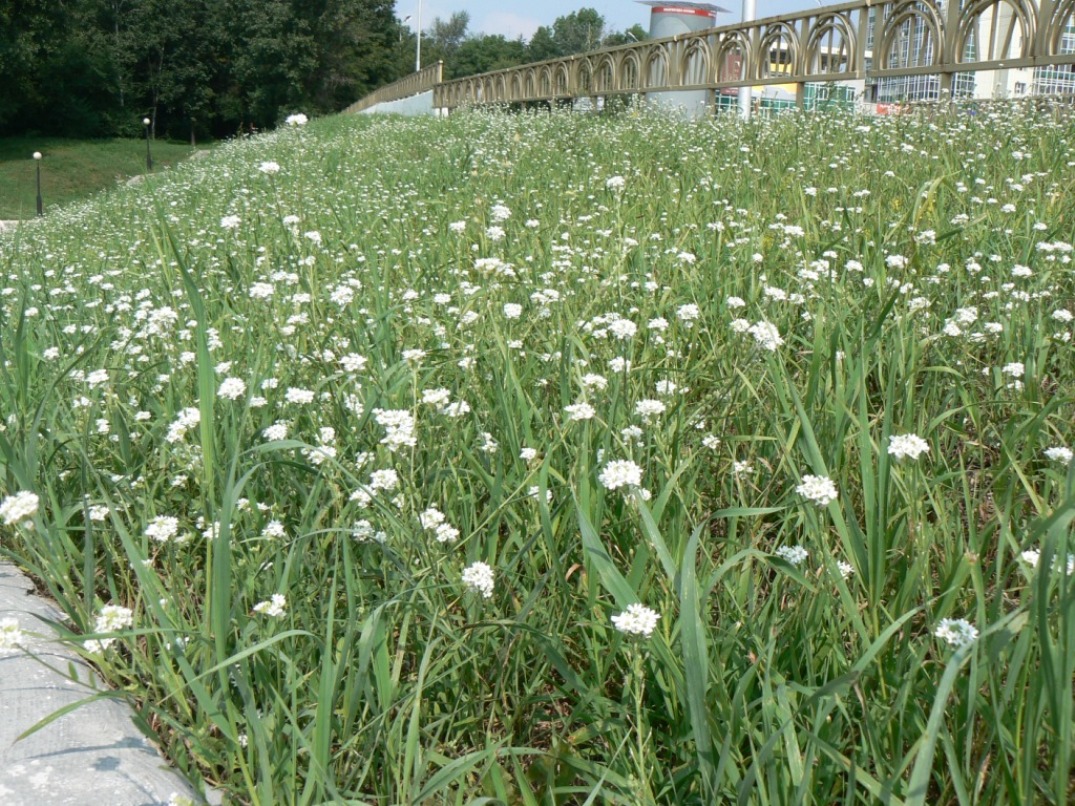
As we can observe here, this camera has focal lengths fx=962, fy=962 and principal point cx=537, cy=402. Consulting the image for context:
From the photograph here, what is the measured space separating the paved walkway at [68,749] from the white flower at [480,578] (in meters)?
0.57

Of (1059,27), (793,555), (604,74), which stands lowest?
(793,555)

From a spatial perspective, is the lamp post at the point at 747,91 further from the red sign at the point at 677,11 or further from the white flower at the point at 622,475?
the white flower at the point at 622,475

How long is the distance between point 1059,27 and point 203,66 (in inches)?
2816

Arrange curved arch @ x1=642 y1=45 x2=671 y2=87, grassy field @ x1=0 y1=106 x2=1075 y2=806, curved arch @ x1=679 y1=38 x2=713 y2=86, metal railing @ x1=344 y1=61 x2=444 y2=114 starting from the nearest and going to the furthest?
grassy field @ x1=0 y1=106 x2=1075 y2=806, curved arch @ x1=679 y1=38 x2=713 y2=86, curved arch @ x1=642 y1=45 x2=671 y2=87, metal railing @ x1=344 y1=61 x2=444 y2=114

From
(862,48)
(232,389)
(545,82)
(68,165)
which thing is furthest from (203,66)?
(232,389)

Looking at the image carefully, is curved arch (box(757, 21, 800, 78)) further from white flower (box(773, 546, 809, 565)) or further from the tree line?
the tree line

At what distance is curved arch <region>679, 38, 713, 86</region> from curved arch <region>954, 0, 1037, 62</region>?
5.06m

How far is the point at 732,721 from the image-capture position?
4.61 ft

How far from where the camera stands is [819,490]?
164cm

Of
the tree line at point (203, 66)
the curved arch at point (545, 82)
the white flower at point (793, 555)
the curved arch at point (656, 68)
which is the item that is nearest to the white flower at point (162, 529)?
the white flower at point (793, 555)

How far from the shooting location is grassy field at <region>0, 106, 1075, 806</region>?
1.46 metres

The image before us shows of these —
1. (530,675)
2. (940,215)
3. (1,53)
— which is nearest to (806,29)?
(940,215)

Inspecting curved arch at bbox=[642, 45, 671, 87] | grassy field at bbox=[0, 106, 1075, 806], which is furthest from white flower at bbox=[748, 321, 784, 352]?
curved arch at bbox=[642, 45, 671, 87]

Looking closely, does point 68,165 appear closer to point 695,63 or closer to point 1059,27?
point 695,63
